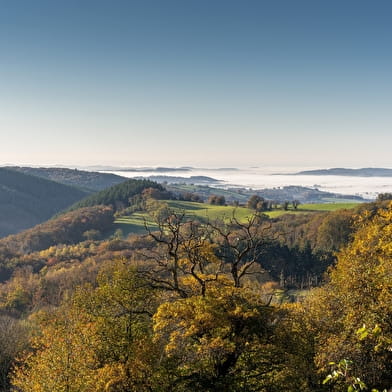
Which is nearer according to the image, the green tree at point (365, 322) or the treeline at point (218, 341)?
the green tree at point (365, 322)

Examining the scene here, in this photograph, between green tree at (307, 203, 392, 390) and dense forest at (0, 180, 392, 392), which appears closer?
green tree at (307, 203, 392, 390)

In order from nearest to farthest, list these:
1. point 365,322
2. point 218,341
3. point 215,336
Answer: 1. point 365,322
2. point 218,341
3. point 215,336

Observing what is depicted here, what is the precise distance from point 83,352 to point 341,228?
14898cm

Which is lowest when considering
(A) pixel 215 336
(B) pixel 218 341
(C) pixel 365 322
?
(A) pixel 215 336

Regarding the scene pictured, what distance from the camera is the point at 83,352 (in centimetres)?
3091

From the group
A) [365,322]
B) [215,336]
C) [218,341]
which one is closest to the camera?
[365,322]

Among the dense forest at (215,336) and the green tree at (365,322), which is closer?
the green tree at (365,322)

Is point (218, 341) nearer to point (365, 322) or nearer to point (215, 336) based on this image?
point (215, 336)

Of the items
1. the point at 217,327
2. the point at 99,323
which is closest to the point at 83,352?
the point at 99,323

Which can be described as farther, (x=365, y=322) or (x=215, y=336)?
(x=215, y=336)

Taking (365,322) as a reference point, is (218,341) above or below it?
below

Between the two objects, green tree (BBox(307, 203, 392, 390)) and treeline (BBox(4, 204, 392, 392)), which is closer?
green tree (BBox(307, 203, 392, 390))

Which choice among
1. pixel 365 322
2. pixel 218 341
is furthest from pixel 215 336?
pixel 365 322

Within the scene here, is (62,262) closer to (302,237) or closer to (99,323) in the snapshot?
(302,237)
